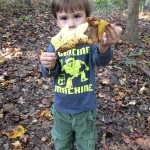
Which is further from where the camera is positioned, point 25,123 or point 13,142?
point 25,123

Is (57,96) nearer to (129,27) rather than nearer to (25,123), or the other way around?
(25,123)

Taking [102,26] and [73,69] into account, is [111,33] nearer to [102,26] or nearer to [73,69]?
[102,26]

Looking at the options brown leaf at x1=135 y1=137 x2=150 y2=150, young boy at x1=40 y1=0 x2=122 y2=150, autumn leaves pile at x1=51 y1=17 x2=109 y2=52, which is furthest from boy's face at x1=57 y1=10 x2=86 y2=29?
brown leaf at x1=135 y1=137 x2=150 y2=150

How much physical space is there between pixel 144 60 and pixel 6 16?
17.2 feet

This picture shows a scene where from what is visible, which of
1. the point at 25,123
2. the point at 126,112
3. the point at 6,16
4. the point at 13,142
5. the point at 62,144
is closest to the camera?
the point at 62,144

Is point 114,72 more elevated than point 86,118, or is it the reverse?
point 86,118

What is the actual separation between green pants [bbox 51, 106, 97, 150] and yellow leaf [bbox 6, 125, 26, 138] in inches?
32.6

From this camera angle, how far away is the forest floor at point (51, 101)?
3092mm

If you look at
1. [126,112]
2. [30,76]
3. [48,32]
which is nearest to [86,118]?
[126,112]

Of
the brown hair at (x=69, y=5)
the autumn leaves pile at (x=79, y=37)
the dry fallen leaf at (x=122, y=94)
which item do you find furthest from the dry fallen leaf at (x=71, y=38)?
the dry fallen leaf at (x=122, y=94)

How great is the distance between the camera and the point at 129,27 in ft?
22.5

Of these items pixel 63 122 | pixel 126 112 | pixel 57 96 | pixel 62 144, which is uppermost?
pixel 57 96

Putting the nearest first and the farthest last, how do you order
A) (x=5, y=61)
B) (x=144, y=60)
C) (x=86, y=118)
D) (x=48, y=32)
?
(x=86, y=118) → (x=5, y=61) → (x=144, y=60) → (x=48, y=32)

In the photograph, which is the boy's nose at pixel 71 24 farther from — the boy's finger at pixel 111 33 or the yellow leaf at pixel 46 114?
the yellow leaf at pixel 46 114
